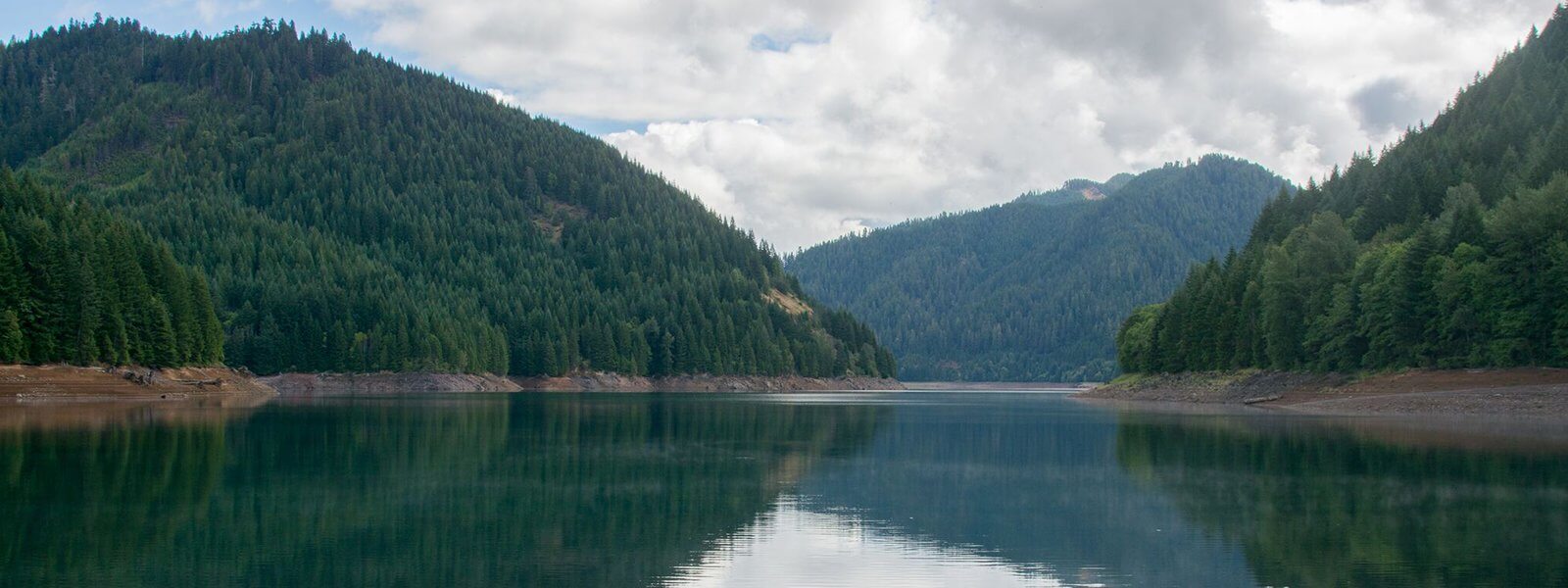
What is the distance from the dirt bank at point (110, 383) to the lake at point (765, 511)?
3251 cm

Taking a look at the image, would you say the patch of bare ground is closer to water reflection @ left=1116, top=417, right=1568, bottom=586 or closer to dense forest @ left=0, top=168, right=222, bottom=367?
dense forest @ left=0, top=168, right=222, bottom=367

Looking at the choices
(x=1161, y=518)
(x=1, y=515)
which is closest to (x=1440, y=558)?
(x=1161, y=518)

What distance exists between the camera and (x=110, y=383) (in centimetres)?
9881

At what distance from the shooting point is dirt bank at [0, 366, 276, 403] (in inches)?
3499

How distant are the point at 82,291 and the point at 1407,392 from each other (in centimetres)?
9837

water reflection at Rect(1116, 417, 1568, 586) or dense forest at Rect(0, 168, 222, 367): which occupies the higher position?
dense forest at Rect(0, 168, 222, 367)

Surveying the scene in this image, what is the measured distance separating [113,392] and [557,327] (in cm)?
10208

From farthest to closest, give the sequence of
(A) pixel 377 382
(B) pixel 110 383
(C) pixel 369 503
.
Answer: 1. (A) pixel 377 382
2. (B) pixel 110 383
3. (C) pixel 369 503

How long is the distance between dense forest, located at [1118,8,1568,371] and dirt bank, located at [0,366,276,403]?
93.7m

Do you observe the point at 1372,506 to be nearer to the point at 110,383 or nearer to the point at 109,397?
the point at 109,397

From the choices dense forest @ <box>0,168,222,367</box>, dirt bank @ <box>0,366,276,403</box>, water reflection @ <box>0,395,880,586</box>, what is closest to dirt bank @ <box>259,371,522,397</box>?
dirt bank @ <box>0,366,276,403</box>

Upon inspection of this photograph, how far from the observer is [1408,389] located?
3580 inches

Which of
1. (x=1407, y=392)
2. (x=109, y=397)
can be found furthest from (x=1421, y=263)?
(x=109, y=397)

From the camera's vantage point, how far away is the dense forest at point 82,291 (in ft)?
305
